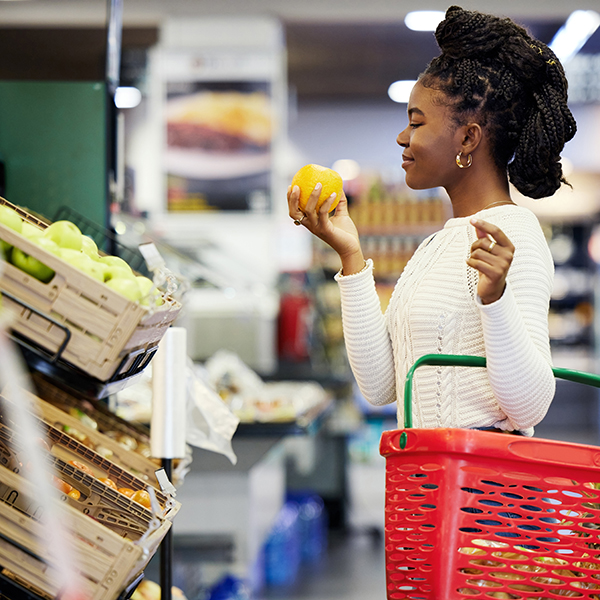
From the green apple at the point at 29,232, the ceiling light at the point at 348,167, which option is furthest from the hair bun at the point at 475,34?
the ceiling light at the point at 348,167

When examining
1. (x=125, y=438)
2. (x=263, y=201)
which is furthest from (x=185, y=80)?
(x=125, y=438)

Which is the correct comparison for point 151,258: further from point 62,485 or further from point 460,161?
point 460,161

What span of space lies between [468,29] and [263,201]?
215 inches

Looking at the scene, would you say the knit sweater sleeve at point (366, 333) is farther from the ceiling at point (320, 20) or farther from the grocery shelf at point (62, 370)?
the ceiling at point (320, 20)

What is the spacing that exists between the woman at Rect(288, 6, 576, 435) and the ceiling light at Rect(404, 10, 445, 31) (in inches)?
236

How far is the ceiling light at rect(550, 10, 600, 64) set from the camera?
7.42m

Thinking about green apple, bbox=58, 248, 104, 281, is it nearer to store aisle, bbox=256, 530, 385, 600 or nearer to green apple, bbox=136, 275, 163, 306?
green apple, bbox=136, 275, 163, 306

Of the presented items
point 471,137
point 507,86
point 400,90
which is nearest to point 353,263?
point 471,137

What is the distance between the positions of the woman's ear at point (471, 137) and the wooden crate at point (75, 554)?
40.6 inches

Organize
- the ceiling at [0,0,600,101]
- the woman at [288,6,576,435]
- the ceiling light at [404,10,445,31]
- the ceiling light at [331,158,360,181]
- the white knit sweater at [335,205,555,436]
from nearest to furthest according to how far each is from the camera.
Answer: the white knit sweater at [335,205,555,436] → the woman at [288,6,576,435] → the ceiling at [0,0,600,101] → the ceiling light at [404,10,445,31] → the ceiling light at [331,158,360,181]

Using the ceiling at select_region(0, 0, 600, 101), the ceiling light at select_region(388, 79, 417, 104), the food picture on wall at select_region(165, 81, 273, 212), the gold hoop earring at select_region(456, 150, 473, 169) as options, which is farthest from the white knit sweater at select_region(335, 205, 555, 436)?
the ceiling light at select_region(388, 79, 417, 104)

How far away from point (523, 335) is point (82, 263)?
0.76 metres

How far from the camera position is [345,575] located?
4770mm

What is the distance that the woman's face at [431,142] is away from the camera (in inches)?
65.7
